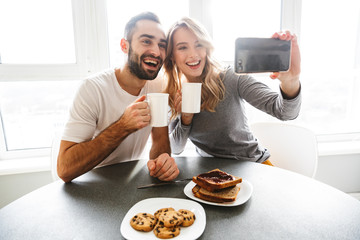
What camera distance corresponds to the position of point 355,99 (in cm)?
246

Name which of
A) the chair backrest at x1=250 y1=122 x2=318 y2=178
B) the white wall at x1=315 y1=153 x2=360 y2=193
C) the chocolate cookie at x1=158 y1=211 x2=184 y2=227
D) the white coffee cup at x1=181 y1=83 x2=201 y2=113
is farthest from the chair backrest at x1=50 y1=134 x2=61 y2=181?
the white wall at x1=315 y1=153 x2=360 y2=193

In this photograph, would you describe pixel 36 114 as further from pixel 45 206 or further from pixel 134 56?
pixel 45 206

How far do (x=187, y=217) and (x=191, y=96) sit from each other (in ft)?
1.80

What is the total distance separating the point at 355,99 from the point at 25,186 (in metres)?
3.09

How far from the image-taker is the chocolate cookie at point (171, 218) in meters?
0.65

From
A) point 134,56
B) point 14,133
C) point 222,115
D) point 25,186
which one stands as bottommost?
point 25,186

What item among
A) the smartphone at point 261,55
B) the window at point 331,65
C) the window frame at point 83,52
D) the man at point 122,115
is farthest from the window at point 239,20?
the smartphone at point 261,55

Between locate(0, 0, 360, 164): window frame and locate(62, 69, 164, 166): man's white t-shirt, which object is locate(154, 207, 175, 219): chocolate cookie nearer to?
locate(62, 69, 164, 166): man's white t-shirt

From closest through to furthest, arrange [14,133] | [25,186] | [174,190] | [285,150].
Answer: [174,190] → [285,150] → [25,186] → [14,133]

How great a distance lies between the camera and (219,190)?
0.82m

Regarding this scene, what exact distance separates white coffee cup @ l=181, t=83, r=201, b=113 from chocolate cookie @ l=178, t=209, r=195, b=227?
1.64ft

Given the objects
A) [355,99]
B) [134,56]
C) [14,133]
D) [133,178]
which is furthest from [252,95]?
[14,133]

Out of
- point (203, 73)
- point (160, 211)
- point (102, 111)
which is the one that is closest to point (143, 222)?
point (160, 211)

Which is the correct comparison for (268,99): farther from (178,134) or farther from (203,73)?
(178,134)
